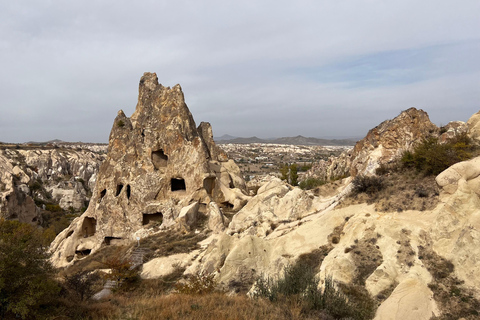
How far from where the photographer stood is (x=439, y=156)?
1086 centimetres

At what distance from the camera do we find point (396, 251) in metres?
8.00

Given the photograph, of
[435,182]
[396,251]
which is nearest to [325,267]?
[396,251]

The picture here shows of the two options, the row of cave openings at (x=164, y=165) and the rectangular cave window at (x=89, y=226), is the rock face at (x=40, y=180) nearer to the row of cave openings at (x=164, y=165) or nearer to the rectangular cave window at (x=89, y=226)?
the rectangular cave window at (x=89, y=226)

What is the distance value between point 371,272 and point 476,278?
6.85 ft

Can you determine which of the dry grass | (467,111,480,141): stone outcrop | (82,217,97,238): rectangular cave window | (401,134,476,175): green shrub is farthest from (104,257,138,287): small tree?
(467,111,480,141): stone outcrop

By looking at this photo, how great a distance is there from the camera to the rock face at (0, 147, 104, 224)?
37219 millimetres

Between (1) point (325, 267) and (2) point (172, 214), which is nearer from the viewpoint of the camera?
(1) point (325, 267)

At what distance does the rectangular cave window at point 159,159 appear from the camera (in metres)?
21.5

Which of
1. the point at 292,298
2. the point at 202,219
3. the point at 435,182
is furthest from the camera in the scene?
the point at 202,219

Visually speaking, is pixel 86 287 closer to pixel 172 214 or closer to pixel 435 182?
pixel 172 214

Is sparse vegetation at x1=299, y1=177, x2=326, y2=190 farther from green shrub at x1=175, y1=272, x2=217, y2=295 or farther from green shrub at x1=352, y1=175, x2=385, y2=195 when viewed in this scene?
green shrub at x1=175, y1=272, x2=217, y2=295

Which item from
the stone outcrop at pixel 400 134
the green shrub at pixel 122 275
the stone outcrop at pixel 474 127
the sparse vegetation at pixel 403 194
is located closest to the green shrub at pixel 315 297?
the sparse vegetation at pixel 403 194

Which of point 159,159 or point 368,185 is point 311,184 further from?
point 368,185

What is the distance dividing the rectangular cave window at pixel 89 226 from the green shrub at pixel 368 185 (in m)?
18.0
